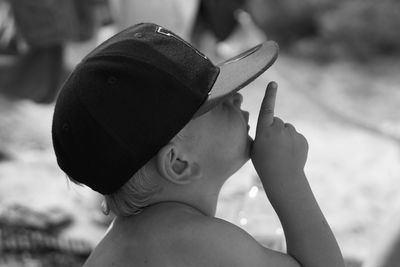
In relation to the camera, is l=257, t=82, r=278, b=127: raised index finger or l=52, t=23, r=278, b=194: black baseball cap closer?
l=52, t=23, r=278, b=194: black baseball cap

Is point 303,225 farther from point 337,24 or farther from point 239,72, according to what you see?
point 337,24

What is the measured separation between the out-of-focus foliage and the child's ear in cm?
467

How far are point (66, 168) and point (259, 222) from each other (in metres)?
1.28

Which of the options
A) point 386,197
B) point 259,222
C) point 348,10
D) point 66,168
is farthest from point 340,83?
point 66,168

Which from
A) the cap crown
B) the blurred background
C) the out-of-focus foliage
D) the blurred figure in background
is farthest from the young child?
the out-of-focus foliage

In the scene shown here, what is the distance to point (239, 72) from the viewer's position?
3.99 ft

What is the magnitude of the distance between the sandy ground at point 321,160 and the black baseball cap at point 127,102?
0.72 m

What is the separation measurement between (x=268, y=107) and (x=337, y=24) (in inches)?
185

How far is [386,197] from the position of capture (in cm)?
322

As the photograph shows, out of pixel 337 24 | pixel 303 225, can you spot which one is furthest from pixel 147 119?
pixel 337 24

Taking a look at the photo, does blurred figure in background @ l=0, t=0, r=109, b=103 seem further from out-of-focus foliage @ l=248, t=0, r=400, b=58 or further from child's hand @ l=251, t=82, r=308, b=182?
out-of-focus foliage @ l=248, t=0, r=400, b=58

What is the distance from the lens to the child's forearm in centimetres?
122

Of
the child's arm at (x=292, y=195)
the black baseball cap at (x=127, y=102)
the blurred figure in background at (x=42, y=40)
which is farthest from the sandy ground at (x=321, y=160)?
the black baseball cap at (x=127, y=102)

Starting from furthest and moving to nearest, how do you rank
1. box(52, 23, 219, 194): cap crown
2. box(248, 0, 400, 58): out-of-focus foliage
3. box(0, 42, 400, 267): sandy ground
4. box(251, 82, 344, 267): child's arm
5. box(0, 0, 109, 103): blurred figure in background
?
box(248, 0, 400, 58): out-of-focus foliage → box(0, 42, 400, 267): sandy ground → box(0, 0, 109, 103): blurred figure in background → box(251, 82, 344, 267): child's arm → box(52, 23, 219, 194): cap crown
